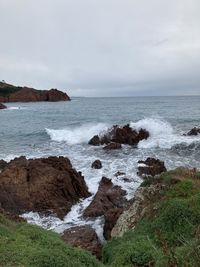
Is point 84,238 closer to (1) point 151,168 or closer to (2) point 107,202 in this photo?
(2) point 107,202

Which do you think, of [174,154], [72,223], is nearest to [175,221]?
[72,223]

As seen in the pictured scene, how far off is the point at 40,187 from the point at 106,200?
3064 millimetres

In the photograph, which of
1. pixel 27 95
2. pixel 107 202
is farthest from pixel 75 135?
pixel 27 95

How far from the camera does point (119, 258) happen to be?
8.46 metres

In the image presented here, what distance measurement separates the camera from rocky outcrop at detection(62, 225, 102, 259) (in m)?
12.3

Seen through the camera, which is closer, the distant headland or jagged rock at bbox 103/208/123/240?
jagged rock at bbox 103/208/123/240

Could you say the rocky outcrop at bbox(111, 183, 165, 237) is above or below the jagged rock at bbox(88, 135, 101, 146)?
above

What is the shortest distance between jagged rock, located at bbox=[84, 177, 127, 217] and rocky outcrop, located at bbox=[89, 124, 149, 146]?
13.5 meters

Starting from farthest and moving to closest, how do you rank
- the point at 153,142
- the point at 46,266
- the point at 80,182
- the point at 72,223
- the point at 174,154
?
the point at 153,142 < the point at 174,154 < the point at 80,182 < the point at 72,223 < the point at 46,266

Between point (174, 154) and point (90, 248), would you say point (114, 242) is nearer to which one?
point (90, 248)

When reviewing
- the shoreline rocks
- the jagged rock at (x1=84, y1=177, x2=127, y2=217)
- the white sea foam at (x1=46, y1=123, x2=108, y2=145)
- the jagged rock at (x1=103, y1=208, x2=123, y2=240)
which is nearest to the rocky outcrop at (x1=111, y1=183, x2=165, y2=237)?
the jagged rock at (x1=103, y1=208, x2=123, y2=240)

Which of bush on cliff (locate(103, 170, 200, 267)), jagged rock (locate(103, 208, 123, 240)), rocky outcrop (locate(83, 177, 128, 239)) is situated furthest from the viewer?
rocky outcrop (locate(83, 177, 128, 239))

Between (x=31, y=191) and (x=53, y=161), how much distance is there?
9.44 feet

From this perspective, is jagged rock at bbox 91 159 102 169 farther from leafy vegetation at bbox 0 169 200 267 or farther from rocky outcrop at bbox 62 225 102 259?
leafy vegetation at bbox 0 169 200 267
